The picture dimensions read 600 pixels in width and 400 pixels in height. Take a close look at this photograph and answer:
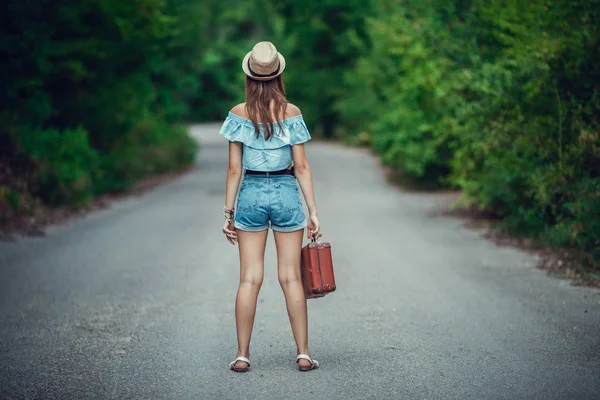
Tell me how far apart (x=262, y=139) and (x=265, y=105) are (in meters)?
0.23

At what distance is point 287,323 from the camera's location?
733cm

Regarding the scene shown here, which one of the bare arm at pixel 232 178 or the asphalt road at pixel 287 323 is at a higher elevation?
the bare arm at pixel 232 178

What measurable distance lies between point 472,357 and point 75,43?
1192cm

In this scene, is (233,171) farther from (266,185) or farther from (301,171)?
(301,171)

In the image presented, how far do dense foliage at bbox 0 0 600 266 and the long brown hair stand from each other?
190 inches

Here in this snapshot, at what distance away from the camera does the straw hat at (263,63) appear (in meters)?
5.65

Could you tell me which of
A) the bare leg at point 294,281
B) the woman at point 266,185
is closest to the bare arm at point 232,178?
the woman at point 266,185

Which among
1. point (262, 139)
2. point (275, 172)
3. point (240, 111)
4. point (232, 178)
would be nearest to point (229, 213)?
point (232, 178)

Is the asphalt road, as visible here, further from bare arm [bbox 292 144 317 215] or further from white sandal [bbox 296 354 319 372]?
bare arm [bbox 292 144 317 215]

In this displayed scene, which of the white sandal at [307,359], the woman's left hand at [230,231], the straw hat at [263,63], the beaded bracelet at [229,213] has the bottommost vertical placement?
the white sandal at [307,359]

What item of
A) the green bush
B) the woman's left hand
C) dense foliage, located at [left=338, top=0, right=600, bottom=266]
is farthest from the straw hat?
the green bush

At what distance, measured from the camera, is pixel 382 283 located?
30.2 ft

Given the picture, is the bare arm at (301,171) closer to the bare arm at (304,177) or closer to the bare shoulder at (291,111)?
the bare arm at (304,177)

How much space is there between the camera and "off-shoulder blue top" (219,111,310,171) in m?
5.73
